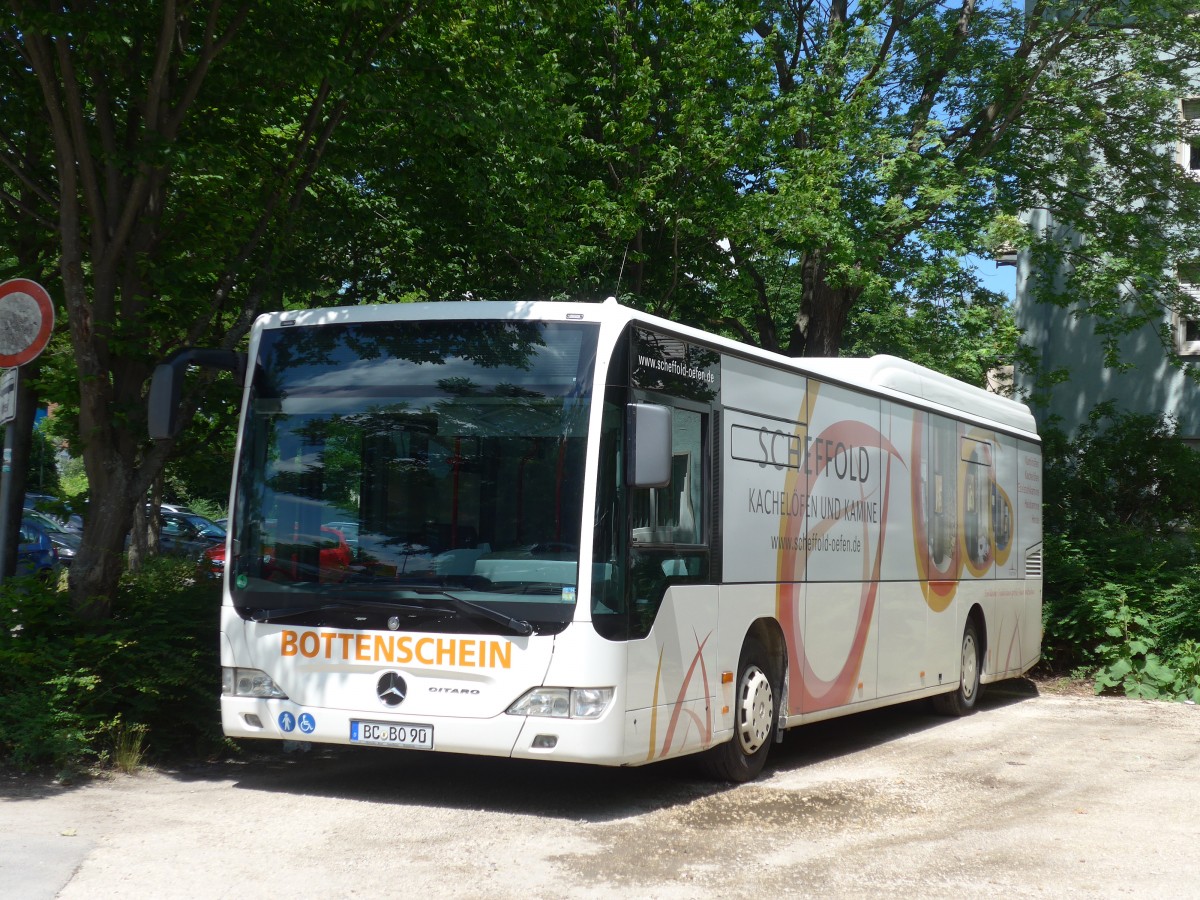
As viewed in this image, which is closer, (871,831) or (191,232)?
(871,831)

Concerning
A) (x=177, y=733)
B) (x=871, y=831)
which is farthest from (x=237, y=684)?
(x=871, y=831)

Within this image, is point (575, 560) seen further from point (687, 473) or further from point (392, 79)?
point (392, 79)

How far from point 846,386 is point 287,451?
4.89 meters

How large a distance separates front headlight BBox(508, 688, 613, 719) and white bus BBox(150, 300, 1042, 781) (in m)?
0.01

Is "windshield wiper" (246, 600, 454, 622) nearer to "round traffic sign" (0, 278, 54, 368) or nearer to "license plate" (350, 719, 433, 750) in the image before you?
"license plate" (350, 719, 433, 750)

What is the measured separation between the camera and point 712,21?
17547 mm

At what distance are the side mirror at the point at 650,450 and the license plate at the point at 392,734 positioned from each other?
6.14 feet

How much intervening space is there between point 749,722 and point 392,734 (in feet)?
8.81

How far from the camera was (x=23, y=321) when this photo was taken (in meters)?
9.06

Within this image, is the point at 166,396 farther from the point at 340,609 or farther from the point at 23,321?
Answer: the point at 340,609

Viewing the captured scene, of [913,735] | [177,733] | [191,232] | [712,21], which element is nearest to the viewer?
[177,733]

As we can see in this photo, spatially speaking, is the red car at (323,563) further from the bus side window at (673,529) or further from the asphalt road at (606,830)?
the bus side window at (673,529)

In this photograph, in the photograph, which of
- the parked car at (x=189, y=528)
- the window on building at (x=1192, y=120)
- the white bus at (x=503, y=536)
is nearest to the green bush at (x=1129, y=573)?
the window on building at (x=1192, y=120)

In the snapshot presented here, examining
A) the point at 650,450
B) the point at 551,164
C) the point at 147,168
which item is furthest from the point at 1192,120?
the point at 147,168
